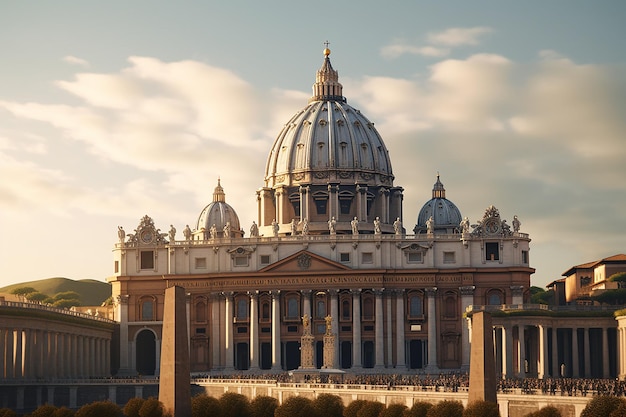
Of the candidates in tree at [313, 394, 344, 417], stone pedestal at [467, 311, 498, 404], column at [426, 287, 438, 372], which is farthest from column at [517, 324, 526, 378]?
stone pedestal at [467, 311, 498, 404]

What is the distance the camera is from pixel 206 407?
114812 millimetres

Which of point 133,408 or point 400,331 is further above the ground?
point 400,331

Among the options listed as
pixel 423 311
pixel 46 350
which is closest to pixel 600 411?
pixel 46 350

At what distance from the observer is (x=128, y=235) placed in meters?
199

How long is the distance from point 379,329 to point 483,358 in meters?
95.2

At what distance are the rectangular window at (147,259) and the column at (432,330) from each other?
32.9 metres

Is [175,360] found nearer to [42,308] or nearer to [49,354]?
[42,308]

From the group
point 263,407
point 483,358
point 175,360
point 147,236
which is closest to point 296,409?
point 263,407

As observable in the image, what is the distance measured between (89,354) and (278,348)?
21.8m

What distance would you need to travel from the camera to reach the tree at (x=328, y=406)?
11700 centimetres

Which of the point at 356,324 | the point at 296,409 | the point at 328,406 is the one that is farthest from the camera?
the point at 356,324

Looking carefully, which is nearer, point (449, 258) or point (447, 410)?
point (447, 410)

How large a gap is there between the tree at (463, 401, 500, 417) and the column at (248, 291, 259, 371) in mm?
94733

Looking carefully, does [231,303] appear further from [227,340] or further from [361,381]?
[361,381]
